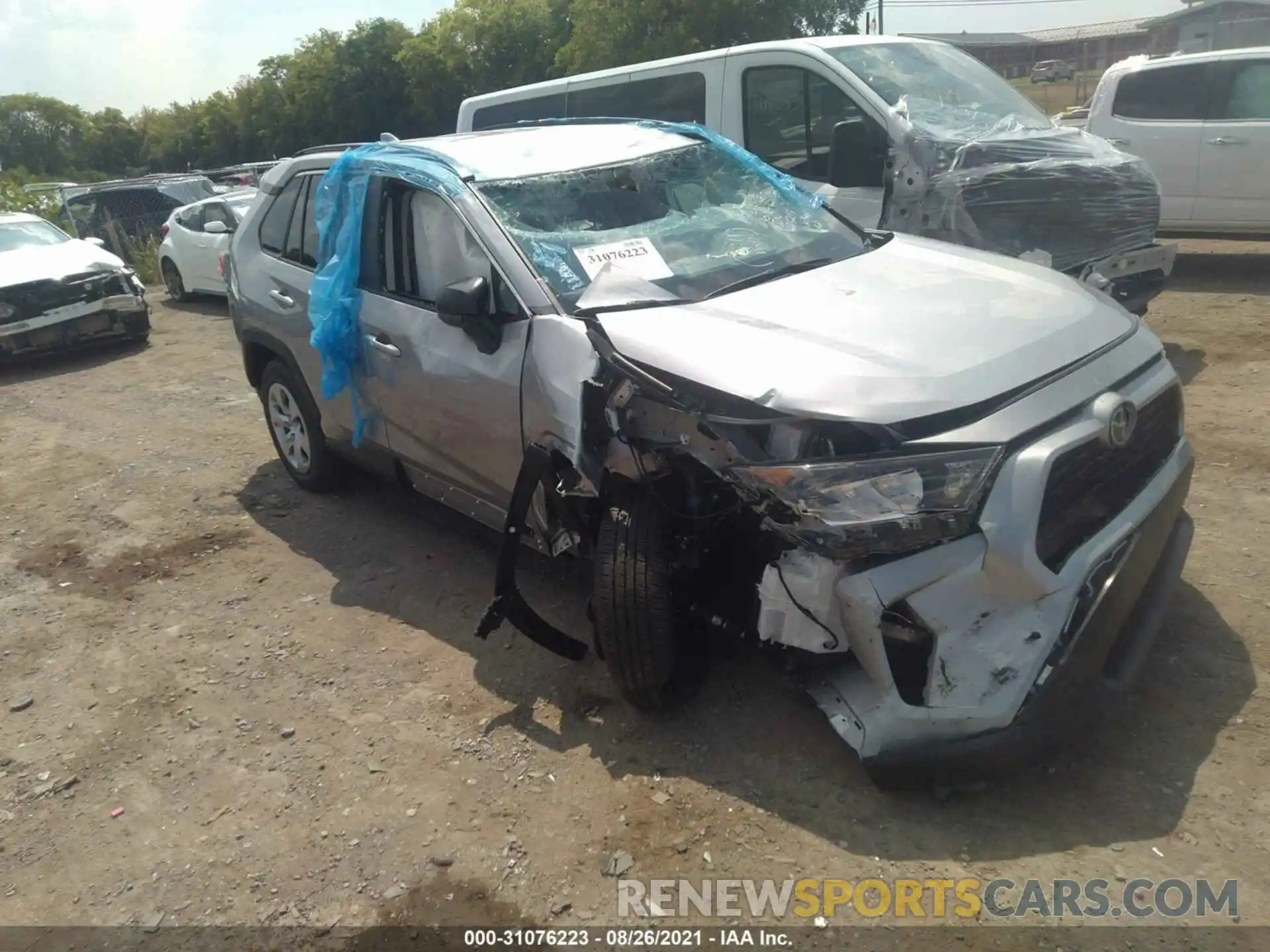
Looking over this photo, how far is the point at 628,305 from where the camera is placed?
10.6ft

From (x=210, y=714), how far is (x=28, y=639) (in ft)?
4.42

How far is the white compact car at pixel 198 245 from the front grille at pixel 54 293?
7.93ft

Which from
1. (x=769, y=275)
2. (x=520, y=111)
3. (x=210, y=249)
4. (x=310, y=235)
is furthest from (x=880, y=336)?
(x=210, y=249)

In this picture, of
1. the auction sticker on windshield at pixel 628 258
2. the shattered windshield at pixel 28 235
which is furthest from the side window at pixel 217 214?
the auction sticker on windshield at pixel 628 258

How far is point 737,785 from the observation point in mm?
2920

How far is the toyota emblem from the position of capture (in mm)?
2678

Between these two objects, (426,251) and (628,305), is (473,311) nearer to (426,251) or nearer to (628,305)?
(628,305)

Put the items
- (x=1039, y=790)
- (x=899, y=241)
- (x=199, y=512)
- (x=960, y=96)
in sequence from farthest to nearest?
1. (x=960, y=96)
2. (x=199, y=512)
3. (x=899, y=241)
4. (x=1039, y=790)

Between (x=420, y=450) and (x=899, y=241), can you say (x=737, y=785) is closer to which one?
(x=420, y=450)

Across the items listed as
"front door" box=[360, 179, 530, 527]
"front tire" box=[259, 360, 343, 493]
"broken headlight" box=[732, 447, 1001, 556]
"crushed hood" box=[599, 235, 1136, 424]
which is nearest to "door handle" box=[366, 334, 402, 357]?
"front door" box=[360, 179, 530, 527]

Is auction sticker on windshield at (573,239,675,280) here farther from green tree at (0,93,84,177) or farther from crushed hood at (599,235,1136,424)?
green tree at (0,93,84,177)

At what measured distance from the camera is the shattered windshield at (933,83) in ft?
19.8

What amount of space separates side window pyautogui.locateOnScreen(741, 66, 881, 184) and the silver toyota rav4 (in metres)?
2.01

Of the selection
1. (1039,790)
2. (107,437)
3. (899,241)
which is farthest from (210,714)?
(107,437)
